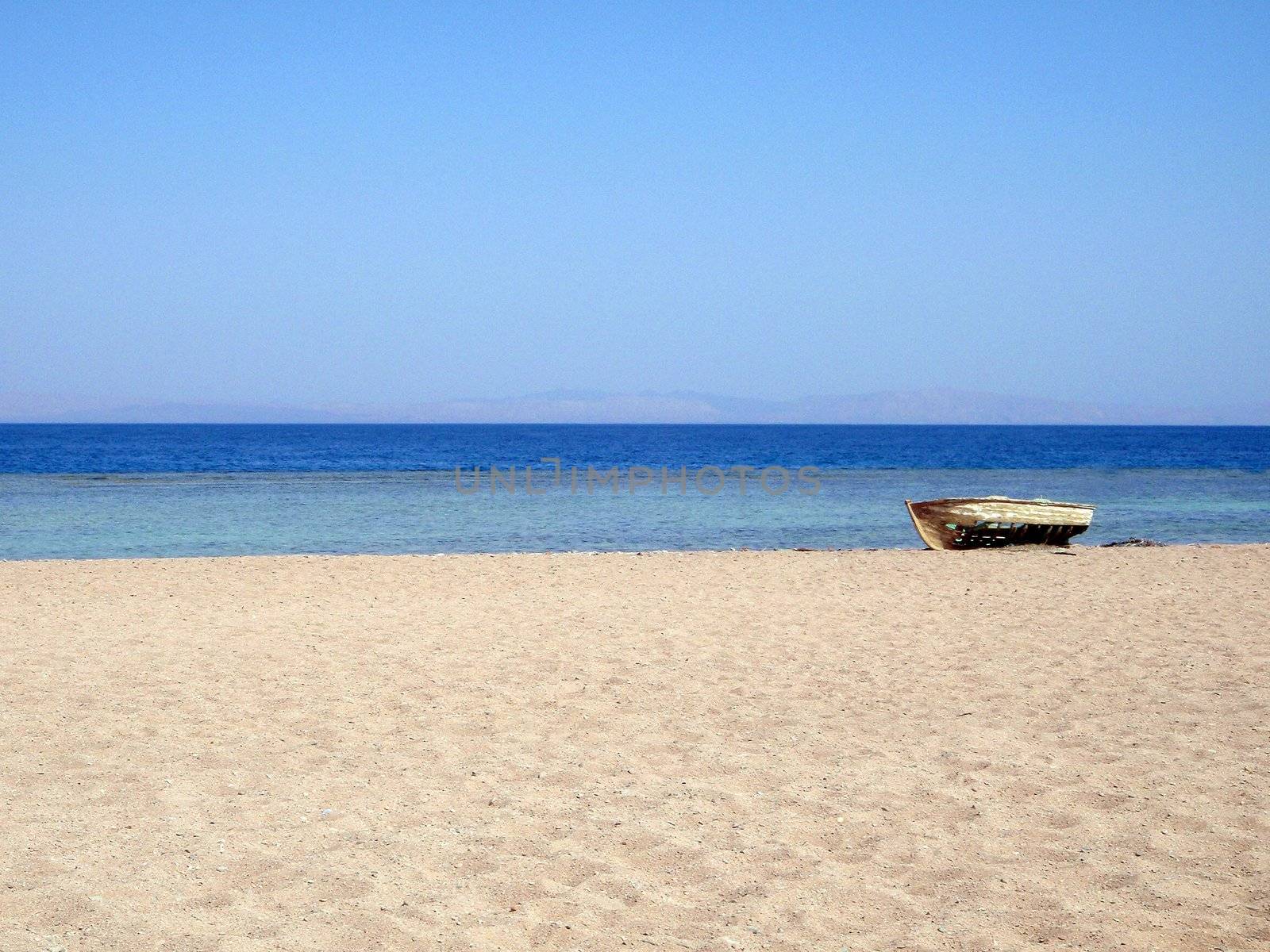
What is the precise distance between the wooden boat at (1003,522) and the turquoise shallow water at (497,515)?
7.39 feet

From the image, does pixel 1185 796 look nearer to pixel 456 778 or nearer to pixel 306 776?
pixel 456 778

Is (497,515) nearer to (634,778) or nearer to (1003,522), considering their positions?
(1003,522)

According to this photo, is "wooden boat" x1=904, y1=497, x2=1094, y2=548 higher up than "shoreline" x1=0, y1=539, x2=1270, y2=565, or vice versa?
"wooden boat" x1=904, y1=497, x2=1094, y2=548

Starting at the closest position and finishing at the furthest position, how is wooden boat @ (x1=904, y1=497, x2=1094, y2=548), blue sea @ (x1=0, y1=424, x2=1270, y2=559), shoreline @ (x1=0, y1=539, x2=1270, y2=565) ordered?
shoreline @ (x1=0, y1=539, x2=1270, y2=565)
wooden boat @ (x1=904, y1=497, x2=1094, y2=548)
blue sea @ (x1=0, y1=424, x2=1270, y2=559)

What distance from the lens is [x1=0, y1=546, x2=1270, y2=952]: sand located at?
12.4ft

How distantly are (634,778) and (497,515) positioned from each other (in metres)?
18.2
